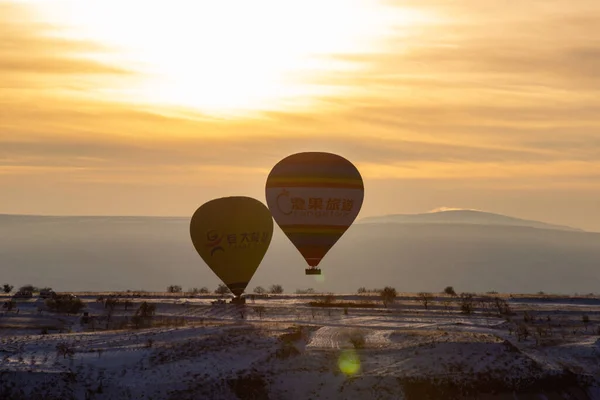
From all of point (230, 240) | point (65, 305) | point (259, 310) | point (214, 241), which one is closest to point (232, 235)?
point (230, 240)

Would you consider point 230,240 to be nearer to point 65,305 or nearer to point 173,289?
point 65,305

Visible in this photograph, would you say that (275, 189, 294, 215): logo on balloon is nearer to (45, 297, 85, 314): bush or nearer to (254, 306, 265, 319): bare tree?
(254, 306, 265, 319): bare tree

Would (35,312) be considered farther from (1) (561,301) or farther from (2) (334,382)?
(1) (561,301)

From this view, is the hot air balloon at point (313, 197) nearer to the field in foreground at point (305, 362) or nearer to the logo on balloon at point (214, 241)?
the logo on balloon at point (214, 241)

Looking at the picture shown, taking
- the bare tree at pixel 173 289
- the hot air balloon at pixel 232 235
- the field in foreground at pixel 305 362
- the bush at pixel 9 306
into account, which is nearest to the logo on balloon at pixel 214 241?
the hot air balloon at pixel 232 235

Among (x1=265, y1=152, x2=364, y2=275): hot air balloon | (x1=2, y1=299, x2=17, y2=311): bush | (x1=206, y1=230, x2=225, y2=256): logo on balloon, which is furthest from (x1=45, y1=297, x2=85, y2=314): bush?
(x1=265, y1=152, x2=364, y2=275): hot air balloon

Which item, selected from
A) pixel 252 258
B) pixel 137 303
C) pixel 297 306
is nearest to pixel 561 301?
pixel 297 306
